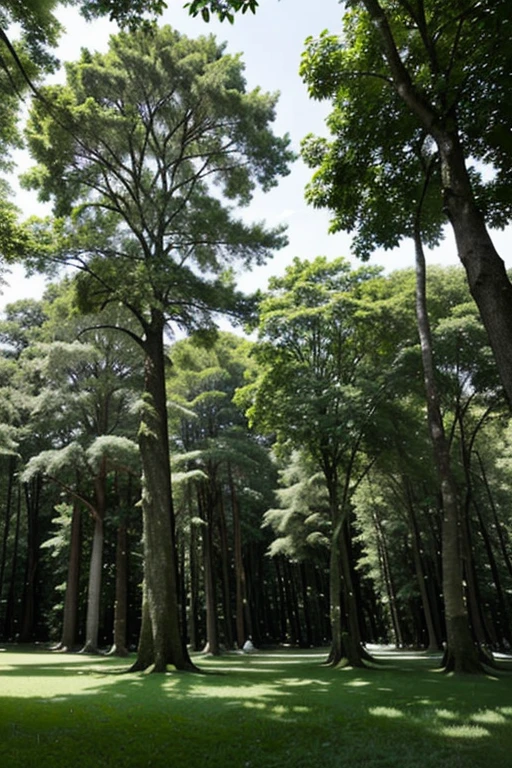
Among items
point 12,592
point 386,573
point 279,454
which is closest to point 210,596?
point 279,454

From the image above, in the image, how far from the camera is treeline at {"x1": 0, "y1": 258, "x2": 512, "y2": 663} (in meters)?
13.7

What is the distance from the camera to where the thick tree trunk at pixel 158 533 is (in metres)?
10.1

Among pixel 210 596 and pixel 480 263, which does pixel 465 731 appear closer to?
pixel 480 263

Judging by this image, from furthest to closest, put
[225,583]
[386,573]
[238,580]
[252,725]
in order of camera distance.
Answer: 1. [386,573]
2. [225,583]
3. [238,580]
4. [252,725]

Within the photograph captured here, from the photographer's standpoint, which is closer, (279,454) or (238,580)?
(279,454)

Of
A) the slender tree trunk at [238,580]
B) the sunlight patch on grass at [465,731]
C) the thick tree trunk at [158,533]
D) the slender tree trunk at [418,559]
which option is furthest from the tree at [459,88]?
the slender tree trunk at [238,580]

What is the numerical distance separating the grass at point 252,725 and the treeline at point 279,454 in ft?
20.3

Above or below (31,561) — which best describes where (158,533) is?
below

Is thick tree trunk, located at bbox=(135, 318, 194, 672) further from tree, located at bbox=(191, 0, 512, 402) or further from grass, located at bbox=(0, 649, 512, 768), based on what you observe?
tree, located at bbox=(191, 0, 512, 402)

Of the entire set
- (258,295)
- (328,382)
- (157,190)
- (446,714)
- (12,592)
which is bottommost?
(446,714)

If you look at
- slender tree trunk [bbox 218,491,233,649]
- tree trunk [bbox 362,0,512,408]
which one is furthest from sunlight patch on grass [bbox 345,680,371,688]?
slender tree trunk [bbox 218,491,233,649]

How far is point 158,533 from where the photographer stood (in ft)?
35.4

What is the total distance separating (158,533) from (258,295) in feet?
21.9

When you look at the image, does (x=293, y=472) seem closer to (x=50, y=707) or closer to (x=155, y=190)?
(x=155, y=190)
